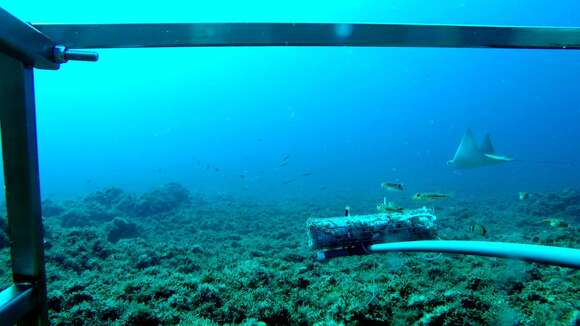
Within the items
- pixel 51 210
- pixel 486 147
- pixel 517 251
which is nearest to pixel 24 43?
pixel 517 251

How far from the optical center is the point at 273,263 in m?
6.67

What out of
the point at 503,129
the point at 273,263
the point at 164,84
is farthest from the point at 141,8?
the point at 503,129

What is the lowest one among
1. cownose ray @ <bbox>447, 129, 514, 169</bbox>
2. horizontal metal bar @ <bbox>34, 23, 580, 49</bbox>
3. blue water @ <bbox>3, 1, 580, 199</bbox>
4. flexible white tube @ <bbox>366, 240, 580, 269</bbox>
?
flexible white tube @ <bbox>366, 240, 580, 269</bbox>

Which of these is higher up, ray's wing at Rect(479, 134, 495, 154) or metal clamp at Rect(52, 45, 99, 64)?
metal clamp at Rect(52, 45, 99, 64)

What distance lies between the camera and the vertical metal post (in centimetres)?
105

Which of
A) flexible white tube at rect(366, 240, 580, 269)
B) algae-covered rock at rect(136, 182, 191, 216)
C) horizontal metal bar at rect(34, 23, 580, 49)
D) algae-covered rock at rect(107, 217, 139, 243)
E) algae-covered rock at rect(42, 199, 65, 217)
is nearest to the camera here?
flexible white tube at rect(366, 240, 580, 269)

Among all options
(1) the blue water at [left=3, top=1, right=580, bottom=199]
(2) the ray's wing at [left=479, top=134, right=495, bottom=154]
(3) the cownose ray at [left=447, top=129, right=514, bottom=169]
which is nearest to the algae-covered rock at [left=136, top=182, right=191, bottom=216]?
(3) the cownose ray at [left=447, top=129, right=514, bottom=169]

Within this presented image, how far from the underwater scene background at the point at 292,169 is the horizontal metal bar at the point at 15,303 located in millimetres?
900

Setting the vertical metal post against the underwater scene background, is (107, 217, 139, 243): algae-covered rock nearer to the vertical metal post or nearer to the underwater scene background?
the underwater scene background

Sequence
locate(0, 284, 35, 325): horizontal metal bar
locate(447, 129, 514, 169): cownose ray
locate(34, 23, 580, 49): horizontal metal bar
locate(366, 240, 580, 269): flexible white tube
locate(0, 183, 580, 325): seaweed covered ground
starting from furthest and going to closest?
locate(447, 129, 514, 169): cownose ray → locate(0, 183, 580, 325): seaweed covered ground → locate(34, 23, 580, 49): horizontal metal bar → locate(366, 240, 580, 269): flexible white tube → locate(0, 284, 35, 325): horizontal metal bar

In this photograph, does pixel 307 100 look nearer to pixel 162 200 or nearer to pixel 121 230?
pixel 162 200

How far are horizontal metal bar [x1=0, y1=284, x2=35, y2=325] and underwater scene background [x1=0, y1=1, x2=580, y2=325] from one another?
90cm

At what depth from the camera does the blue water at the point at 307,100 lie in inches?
4715

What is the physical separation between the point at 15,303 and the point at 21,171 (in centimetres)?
41
